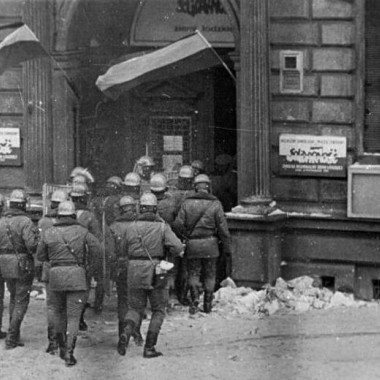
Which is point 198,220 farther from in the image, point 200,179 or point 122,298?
point 122,298

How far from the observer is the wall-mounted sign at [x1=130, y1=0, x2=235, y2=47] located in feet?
55.7

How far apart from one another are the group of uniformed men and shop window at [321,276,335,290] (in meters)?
1.59

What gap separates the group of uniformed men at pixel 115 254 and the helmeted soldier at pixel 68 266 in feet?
0.03

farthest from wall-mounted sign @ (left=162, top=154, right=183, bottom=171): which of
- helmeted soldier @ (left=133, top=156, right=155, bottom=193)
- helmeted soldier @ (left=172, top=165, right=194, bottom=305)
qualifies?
helmeted soldier @ (left=172, top=165, right=194, bottom=305)

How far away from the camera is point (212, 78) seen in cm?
1786

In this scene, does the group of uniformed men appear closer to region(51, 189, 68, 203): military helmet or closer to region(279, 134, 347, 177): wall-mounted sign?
region(51, 189, 68, 203): military helmet

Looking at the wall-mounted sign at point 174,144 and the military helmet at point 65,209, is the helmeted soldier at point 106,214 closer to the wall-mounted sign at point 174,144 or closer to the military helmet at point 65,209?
the military helmet at point 65,209

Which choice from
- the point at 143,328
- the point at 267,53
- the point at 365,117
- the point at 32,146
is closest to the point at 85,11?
the point at 32,146

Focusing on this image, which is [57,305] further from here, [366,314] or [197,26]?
[197,26]

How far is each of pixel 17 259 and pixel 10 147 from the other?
427cm

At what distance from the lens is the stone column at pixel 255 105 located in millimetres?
14789

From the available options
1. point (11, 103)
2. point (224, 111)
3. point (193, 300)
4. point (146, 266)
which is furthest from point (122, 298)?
point (224, 111)

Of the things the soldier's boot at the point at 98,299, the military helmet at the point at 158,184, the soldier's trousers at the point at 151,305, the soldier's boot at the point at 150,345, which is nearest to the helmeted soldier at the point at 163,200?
the military helmet at the point at 158,184

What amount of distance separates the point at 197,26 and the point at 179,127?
174 cm
